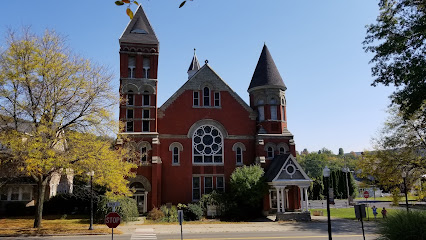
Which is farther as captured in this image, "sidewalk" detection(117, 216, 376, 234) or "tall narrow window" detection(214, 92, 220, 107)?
"tall narrow window" detection(214, 92, 220, 107)

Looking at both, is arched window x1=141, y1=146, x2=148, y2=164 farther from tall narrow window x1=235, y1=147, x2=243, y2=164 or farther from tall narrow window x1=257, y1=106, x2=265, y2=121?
tall narrow window x1=257, y1=106, x2=265, y2=121

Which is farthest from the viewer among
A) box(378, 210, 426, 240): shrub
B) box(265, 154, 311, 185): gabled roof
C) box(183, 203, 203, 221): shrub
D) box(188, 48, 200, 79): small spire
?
box(188, 48, 200, 79): small spire

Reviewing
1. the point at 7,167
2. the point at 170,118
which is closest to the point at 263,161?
the point at 170,118

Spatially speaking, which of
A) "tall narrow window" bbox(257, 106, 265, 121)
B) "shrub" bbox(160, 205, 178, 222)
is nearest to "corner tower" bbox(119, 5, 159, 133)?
"shrub" bbox(160, 205, 178, 222)

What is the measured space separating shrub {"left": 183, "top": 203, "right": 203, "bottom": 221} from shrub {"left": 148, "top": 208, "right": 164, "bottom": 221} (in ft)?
6.96

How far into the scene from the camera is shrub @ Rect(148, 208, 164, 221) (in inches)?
1115

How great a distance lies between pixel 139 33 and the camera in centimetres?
3372

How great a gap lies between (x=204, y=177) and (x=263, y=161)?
19.8 feet

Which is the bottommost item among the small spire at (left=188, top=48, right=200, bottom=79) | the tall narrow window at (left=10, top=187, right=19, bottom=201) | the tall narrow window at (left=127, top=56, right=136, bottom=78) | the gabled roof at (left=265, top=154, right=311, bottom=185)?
the tall narrow window at (left=10, top=187, right=19, bottom=201)

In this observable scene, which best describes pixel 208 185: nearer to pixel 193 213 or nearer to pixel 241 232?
pixel 193 213

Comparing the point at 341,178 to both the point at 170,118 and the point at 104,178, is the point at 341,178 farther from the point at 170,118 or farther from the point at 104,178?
the point at 104,178

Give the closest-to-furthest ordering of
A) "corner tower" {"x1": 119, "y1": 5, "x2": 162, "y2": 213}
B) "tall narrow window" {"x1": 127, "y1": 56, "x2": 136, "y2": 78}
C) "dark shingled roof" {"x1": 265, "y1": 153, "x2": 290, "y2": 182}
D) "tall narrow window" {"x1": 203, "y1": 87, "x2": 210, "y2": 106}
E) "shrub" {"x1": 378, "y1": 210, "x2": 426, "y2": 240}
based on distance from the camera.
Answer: "shrub" {"x1": 378, "y1": 210, "x2": 426, "y2": 240}
"corner tower" {"x1": 119, "y1": 5, "x2": 162, "y2": 213}
"dark shingled roof" {"x1": 265, "y1": 153, "x2": 290, "y2": 182}
"tall narrow window" {"x1": 127, "y1": 56, "x2": 136, "y2": 78}
"tall narrow window" {"x1": 203, "y1": 87, "x2": 210, "y2": 106}

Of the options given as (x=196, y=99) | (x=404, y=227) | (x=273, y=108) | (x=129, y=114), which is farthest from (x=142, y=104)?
(x=404, y=227)

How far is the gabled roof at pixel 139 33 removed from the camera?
33281 mm
